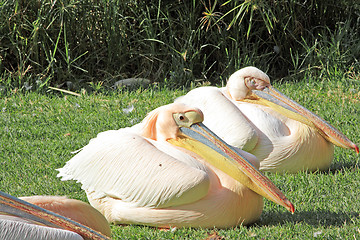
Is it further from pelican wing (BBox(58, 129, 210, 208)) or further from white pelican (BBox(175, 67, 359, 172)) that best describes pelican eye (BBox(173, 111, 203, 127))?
white pelican (BBox(175, 67, 359, 172))

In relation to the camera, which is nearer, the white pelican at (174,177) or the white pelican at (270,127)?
the white pelican at (174,177)

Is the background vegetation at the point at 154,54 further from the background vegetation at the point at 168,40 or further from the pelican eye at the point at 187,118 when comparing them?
the pelican eye at the point at 187,118

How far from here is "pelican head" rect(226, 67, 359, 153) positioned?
14.7 feet

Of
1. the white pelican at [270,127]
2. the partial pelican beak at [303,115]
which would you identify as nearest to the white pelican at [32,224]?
the white pelican at [270,127]

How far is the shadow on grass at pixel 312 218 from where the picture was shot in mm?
3494

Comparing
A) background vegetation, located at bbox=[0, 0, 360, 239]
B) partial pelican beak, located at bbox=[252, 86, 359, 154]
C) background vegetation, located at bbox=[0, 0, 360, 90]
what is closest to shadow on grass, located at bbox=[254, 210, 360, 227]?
partial pelican beak, located at bbox=[252, 86, 359, 154]

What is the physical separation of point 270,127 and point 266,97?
0.92 feet

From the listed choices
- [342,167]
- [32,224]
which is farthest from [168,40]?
[32,224]

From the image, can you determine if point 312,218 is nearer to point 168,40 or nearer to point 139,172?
point 139,172

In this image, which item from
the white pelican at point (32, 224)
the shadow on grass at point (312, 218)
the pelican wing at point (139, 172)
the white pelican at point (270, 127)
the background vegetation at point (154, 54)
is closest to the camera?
the white pelican at point (32, 224)

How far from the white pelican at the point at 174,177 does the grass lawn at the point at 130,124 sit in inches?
3.4

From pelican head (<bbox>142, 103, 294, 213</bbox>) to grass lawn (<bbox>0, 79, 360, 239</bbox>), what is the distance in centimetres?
26

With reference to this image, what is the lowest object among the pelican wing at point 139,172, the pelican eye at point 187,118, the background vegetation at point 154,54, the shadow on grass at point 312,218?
the background vegetation at point 154,54

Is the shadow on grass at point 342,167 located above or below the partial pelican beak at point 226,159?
below
